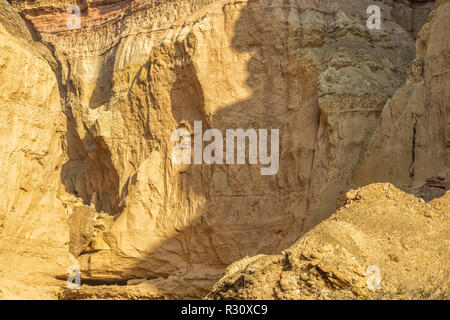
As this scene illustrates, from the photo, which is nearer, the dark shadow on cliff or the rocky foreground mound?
the rocky foreground mound

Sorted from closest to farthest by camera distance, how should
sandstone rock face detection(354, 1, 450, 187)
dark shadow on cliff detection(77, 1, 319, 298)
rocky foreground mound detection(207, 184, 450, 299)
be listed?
rocky foreground mound detection(207, 184, 450, 299) → sandstone rock face detection(354, 1, 450, 187) → dark shadow on cliff detection(77, 1, 319, 298)

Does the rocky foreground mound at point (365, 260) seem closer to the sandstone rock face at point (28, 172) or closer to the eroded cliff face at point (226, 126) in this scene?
the eroded cliff face at point (226, 126)

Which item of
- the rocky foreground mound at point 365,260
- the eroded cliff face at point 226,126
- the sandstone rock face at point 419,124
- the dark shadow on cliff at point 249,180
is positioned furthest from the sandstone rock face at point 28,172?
the sandstone rock face at point 419,124

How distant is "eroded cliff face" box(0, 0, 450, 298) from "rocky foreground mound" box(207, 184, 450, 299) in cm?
553

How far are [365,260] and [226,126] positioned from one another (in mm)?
10894

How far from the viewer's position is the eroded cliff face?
1914cm

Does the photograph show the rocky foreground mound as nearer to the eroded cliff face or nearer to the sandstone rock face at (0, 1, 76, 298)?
Answer: the eroded cliff face

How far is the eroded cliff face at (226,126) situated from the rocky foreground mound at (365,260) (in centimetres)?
553

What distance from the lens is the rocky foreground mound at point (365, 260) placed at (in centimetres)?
1094

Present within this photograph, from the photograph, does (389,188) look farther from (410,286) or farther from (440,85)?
(440,85)

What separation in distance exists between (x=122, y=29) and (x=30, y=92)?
711 cm

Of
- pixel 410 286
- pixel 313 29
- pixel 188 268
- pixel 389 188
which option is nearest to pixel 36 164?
pixel 188 268

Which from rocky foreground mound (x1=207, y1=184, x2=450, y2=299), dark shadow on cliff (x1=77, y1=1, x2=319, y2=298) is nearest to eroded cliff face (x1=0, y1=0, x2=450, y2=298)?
dark shadow on cliff (x1=77, y1=1, x2=319, y2=298)

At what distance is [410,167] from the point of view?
722 inches
